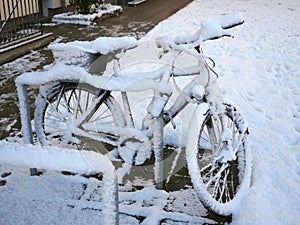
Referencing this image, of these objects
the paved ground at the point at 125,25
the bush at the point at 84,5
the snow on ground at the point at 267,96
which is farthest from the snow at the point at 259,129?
the bush at the point at 84,5

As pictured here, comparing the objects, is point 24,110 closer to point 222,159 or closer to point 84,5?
point 222,159

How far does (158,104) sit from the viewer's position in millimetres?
2312

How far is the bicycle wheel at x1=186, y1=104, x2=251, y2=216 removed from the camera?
7.47 feet

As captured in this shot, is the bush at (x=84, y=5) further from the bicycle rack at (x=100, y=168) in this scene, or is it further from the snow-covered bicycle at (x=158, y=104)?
the bicycle rack at (x=100, y=168)

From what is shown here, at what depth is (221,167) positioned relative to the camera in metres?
2.51

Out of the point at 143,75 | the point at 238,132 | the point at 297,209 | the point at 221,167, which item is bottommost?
the point at 297,209

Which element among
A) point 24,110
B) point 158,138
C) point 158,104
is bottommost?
point 158,138

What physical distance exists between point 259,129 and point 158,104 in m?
1.50

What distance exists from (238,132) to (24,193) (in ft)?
4.93

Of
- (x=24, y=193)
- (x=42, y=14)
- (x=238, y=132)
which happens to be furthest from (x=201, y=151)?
(x=42, y=14)

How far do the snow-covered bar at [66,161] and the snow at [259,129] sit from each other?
0.12 ft

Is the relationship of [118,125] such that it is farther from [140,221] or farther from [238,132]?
[238,132]

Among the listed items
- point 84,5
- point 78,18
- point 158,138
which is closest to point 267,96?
point 158,138

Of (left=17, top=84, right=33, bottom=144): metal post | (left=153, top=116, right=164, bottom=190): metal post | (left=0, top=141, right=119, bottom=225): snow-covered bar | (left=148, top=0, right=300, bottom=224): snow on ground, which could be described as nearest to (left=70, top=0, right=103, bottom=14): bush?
(left=148, top=0, right=300, bottom=224): snow on ground
